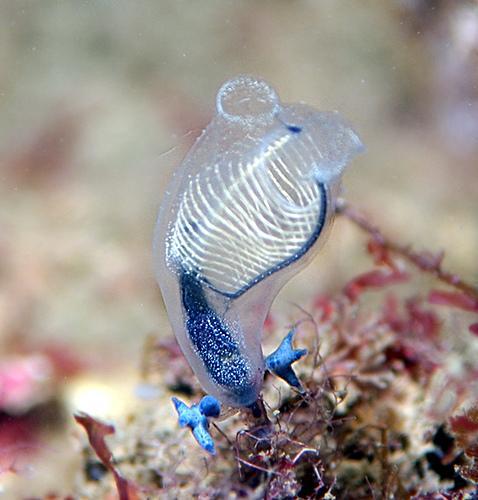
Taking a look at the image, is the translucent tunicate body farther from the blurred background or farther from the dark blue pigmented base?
the blurred background

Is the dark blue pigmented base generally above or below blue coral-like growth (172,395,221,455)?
above

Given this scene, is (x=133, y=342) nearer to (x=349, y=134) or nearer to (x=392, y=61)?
(x=349, y=134)

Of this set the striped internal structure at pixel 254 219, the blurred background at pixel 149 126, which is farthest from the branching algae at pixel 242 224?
→ the blurred background at pixel 149 126

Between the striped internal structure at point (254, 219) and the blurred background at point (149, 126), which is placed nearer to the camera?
the striped internal structure at point (254, 219)

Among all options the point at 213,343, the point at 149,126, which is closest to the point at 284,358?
the point at 213,343

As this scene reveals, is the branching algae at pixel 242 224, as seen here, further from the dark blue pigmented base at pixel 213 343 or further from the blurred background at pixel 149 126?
the blurred background at pixel 149 126

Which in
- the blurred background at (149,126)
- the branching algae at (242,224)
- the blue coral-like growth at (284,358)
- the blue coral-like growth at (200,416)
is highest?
the branching algae at (242,224)

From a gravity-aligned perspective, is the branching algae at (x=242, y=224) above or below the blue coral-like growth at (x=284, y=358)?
above

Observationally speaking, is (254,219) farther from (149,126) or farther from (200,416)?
(149,126)

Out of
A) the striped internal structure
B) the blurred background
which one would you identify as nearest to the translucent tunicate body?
the striped internal structure
